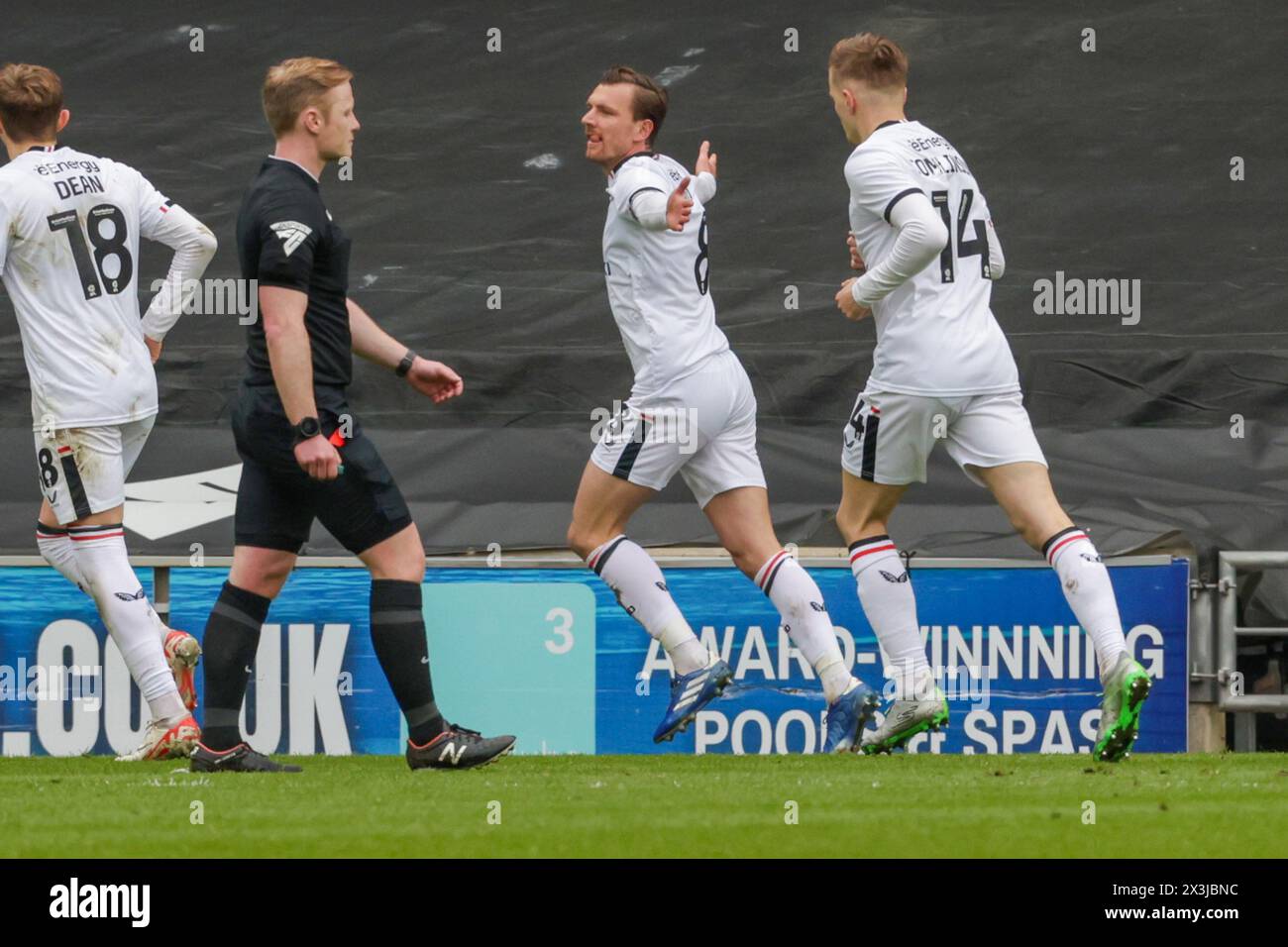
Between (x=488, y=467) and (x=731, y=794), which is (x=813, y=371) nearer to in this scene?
(x=488, y=467)

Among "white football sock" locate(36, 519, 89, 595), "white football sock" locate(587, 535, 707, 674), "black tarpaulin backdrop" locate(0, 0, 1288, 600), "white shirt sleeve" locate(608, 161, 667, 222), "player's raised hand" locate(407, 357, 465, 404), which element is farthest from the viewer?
"black tarpaulin backdrop" locate(0, 0, 1288, 600)

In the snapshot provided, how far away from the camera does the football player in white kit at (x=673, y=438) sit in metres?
6.46

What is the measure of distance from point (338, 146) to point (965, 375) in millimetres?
1888

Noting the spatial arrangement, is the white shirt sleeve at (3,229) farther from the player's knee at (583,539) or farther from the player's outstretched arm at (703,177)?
the player's outstretched arm at (703,177)

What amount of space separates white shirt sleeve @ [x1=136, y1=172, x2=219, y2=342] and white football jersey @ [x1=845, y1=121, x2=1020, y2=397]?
6.68 feet

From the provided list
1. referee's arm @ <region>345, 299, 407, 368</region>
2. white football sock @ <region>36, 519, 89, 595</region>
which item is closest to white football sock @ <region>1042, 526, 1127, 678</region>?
referee's arm @ <region>345, 299, 407, 368</region>

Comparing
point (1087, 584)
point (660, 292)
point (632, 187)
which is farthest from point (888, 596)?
point (632, 187)

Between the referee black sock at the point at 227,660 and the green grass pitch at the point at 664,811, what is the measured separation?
0.15 m

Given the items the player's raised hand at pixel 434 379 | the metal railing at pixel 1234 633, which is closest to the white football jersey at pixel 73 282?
→ the player's raised hand at pixel 434 379

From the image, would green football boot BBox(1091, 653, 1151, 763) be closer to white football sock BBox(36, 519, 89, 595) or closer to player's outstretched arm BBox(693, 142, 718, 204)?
player's outstretched arm BBox(693, 142, 718, 204)

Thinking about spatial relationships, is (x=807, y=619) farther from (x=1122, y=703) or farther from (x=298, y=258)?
(x=298, y=258)

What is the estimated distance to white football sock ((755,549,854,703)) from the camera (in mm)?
6441

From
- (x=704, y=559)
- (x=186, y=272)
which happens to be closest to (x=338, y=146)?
(x=186, y=272)

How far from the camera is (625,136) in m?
6.55
